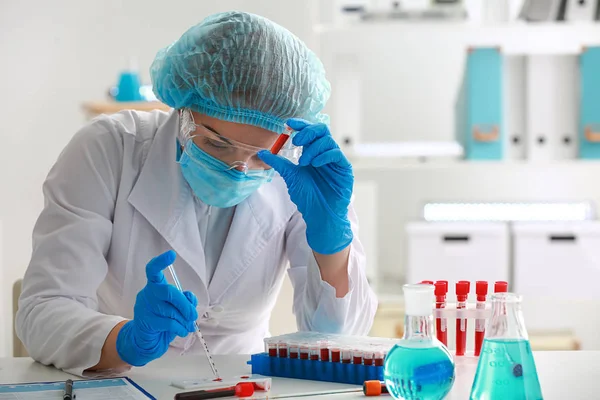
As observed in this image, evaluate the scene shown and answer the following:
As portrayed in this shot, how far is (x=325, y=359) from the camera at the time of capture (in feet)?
3.61

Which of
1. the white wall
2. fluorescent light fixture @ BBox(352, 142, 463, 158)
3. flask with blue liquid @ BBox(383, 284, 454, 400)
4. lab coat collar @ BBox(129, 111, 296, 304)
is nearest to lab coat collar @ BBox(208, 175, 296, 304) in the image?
lab coat collar @ BBox(129, 111, 296, 304)

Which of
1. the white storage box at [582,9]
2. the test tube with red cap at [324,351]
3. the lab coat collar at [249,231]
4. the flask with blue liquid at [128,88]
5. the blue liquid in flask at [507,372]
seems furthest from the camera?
the flask with blue liquid at [128,88]

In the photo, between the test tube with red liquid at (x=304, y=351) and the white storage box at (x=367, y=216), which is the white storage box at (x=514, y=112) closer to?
the white storage box at (x=367, y=216)

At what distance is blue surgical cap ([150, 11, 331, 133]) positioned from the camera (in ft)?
4.25

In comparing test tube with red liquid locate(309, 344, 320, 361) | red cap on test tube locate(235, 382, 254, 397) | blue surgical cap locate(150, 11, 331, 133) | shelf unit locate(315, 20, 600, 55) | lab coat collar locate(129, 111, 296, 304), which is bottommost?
red cap on test tube locate(235, 382, 254, 397)

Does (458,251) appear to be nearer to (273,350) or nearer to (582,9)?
(582,9)

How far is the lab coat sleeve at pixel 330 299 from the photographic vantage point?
53.3 inches

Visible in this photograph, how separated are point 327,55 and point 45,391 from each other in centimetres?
183

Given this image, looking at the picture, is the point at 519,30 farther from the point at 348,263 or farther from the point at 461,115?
the point at 348,263

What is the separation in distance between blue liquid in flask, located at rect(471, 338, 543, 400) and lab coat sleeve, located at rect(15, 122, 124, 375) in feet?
1.96

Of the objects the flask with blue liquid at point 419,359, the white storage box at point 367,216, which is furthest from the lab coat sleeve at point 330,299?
the white storage box at point 367,216

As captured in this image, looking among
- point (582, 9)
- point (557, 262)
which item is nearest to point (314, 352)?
point (557, 262)

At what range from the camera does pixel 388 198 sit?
299cm

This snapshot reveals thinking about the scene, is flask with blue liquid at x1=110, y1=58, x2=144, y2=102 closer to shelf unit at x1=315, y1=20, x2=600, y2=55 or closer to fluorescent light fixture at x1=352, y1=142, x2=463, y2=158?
shelf unit at x1=315, y1=20, x2=600, y2=55
